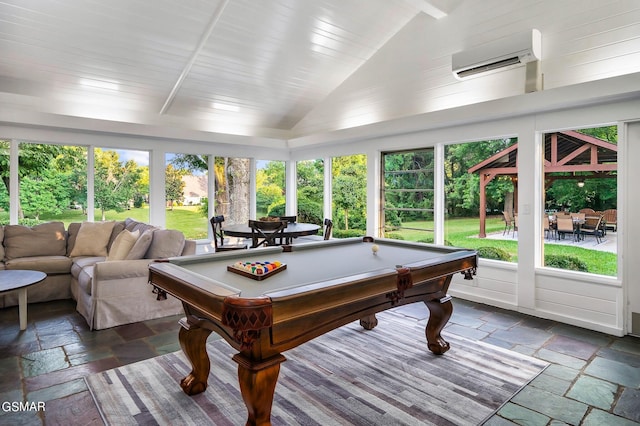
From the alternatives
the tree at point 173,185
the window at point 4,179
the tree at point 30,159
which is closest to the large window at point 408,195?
the tree at point 173,185

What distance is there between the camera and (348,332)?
3.74 metres

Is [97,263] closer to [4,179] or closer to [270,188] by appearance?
[4,179]

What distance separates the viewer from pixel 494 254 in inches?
195

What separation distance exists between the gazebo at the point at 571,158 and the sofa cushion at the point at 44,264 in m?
5.83

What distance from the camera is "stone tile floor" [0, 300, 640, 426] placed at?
236 centimetres

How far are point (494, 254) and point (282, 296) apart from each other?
13.2ft

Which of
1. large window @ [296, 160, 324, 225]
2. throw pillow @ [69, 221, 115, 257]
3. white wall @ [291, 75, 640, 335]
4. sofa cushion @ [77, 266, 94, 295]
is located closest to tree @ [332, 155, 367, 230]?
large window @ [296, 160, 324, 225]

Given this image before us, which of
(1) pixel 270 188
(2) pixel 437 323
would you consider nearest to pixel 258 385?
(2) pixel 437 323

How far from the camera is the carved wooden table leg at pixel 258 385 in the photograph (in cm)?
186

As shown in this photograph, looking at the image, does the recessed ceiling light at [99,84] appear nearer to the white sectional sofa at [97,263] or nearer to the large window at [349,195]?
the white sectional sofa at [97,263]

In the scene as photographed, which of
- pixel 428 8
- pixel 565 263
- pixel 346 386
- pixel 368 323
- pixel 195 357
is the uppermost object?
pixel 428 8

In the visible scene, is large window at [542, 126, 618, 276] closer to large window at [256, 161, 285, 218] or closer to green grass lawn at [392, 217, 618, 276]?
green grass lawn at [392, 217, 618, 276]

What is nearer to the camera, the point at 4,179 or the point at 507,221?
the point at 507,221

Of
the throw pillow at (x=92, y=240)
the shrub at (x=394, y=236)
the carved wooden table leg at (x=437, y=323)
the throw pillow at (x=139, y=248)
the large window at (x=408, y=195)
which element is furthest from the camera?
the shrub at (x=394, y=236)
